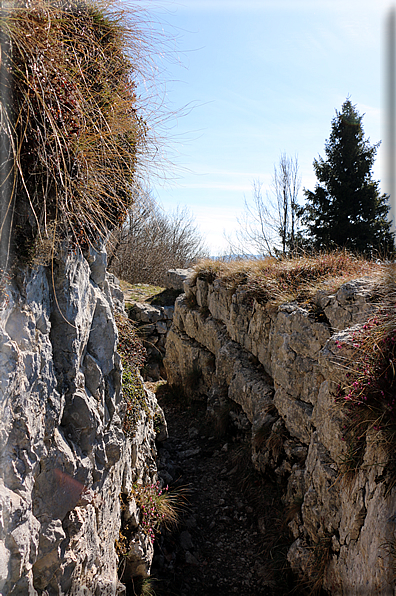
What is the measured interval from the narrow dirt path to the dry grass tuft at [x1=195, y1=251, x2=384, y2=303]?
2.64m

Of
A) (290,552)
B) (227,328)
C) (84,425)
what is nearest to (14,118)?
(84,425)

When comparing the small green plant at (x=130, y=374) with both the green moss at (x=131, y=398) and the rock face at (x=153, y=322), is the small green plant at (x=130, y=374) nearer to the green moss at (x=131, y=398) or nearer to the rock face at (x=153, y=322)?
the green moss at (x=131, y=398)

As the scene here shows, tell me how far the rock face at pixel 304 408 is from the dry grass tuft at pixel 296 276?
0.88ft

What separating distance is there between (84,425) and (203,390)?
592 cm

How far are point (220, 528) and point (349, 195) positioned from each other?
14984mm

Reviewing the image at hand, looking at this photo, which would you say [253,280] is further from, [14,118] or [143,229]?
[143,229]

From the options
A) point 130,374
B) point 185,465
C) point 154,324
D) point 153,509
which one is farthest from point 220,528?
point 154,324

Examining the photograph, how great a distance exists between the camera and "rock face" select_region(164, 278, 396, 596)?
275 cm

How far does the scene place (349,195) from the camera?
16281mm

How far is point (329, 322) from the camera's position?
4.72 m

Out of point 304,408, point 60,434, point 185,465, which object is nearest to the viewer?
point 60,434

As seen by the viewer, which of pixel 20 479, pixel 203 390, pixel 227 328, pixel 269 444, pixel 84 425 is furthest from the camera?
pixel 203 390

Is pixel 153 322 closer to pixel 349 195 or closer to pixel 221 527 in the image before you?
pixel 221 527

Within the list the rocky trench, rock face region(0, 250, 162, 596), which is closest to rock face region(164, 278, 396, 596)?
the rocky trench
